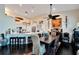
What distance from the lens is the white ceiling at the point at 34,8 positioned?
2260 mm

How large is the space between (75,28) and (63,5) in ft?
1.57

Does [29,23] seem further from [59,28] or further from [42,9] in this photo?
[59,28]

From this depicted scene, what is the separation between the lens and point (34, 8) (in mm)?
2301

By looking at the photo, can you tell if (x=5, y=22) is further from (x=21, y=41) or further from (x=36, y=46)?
(x=36, y=46)

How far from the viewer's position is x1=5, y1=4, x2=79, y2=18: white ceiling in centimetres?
226

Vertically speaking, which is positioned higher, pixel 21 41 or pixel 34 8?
pixel 34 8

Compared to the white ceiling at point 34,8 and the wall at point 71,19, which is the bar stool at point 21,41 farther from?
the wall at point 71,19

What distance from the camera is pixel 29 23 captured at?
7.46 feet

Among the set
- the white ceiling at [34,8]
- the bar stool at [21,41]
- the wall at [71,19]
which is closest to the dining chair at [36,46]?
the bar stool at [21,41]

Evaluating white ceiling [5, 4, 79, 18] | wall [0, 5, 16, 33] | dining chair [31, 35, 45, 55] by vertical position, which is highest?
white ceiling [5, 4, 79, 18]

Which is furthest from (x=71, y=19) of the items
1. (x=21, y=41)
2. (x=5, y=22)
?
(x=5, y=22)

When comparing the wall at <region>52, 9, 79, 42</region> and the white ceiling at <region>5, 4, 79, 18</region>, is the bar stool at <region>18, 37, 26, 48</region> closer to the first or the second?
the white ceiling at <region>5, 4, 79, 18</region>

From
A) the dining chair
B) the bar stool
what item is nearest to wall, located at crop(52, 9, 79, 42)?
the dining chair

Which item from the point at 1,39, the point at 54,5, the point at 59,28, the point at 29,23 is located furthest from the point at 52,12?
the point at 1,39
